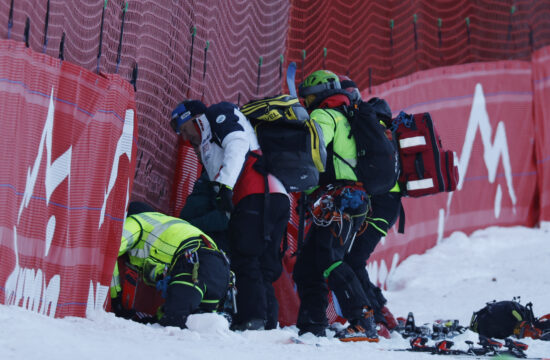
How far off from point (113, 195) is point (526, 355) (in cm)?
217

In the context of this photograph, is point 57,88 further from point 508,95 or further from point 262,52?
point 508,95

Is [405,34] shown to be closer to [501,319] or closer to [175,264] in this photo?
[501,319]

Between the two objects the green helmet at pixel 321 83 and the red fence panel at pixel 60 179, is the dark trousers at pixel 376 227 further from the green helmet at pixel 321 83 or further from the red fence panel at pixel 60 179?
the red fence panel at pixel 60 179

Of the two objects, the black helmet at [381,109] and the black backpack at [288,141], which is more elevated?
the black helmet at [381,109]

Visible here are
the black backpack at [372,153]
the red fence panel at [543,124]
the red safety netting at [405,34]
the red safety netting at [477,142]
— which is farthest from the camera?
the red fence panel at [543,124]

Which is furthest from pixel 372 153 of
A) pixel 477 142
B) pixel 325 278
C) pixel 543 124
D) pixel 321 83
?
pixel 543 124

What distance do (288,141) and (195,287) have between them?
3.59ft

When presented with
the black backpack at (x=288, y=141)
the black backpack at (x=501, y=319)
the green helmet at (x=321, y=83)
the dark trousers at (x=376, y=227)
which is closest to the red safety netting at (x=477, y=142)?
the dark trousers at (x=376, y=227)

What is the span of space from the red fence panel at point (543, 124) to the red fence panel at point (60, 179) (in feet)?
20.5

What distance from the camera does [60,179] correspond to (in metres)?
3.71

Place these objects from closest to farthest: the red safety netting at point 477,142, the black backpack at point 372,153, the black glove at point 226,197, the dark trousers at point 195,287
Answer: the dark trousers at point 195,287
the black glove at point 226,197
the black backpack at point 372,153
the red safety netting at point 477,142

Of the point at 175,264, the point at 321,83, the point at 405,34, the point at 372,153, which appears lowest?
the point at 175,264

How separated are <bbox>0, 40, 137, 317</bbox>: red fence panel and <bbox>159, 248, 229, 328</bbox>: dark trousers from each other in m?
0.33

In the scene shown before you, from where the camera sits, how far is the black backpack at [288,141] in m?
4.64
